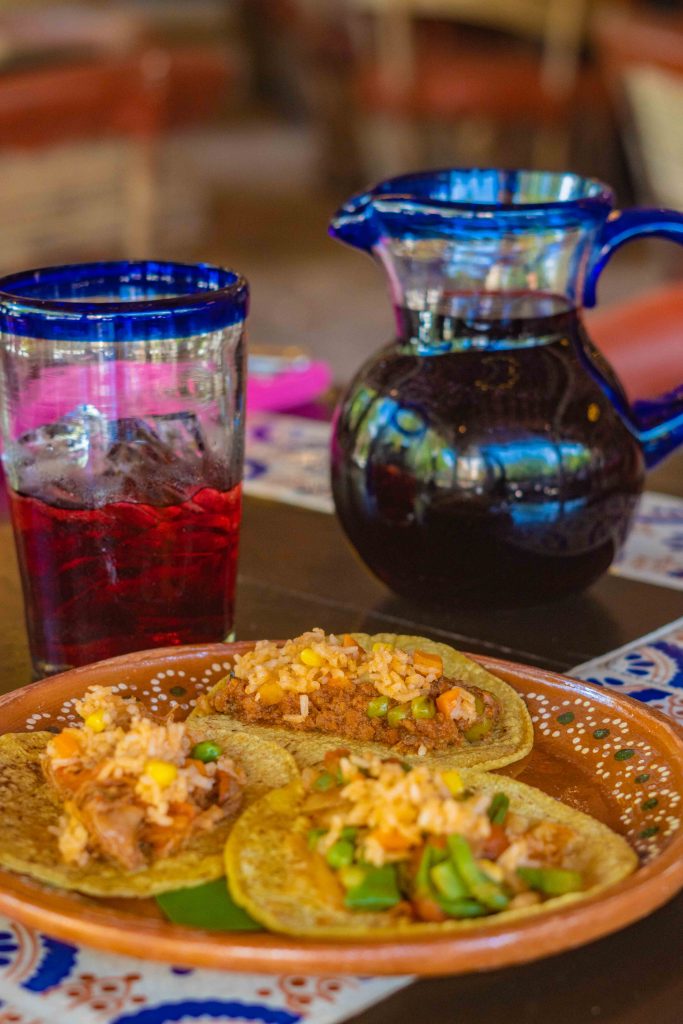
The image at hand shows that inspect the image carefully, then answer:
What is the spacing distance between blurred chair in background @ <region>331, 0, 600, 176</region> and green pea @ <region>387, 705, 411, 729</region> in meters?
5.86

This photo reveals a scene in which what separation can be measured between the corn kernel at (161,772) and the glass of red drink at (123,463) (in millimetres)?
274

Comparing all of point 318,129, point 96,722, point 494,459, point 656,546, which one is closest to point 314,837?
point 96,722

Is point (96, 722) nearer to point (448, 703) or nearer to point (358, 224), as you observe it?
point (448, 703)

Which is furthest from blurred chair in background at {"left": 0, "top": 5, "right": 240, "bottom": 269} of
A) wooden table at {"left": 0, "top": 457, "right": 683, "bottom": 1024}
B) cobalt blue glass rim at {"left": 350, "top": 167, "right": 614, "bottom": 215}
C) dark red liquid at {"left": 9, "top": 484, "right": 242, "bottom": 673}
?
dark red liquid at {"left": 9, "top": 484, "right": 242, "bottom": 673}

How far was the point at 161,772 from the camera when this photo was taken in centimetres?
70

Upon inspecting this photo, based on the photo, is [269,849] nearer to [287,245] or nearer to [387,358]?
[387,358]

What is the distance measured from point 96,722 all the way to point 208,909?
126 mm

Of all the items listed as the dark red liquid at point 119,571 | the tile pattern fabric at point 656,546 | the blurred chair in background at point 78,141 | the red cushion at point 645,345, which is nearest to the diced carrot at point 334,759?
the dark red liquid at point 119,571

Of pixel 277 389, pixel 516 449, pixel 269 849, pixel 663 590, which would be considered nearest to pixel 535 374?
pixel 516 449

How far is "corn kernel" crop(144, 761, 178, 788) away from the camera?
0.70 meters

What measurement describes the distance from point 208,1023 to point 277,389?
4.35 ft

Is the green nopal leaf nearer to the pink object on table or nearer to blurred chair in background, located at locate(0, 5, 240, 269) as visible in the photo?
the pink object on table

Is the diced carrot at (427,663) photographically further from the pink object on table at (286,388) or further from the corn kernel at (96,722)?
the pink object on table at (286,388)

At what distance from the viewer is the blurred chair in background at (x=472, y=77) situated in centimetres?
637
